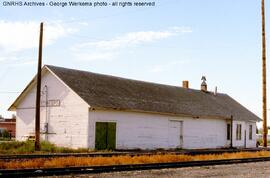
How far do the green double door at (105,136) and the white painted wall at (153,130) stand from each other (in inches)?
10.8

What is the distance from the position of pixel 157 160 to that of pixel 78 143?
9.61 meters

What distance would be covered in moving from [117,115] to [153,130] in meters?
3.63

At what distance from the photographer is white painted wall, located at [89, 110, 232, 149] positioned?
28.6 metres

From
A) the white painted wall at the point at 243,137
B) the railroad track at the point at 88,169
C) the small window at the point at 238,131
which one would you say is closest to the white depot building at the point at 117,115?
the white painted wall at the point at 243,137

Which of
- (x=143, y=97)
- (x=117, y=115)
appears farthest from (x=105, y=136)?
(x=143, y=97)

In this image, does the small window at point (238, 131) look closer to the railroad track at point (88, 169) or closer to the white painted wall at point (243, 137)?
the white painted wall at point (243, 137)

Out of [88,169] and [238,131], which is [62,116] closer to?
[88,169]

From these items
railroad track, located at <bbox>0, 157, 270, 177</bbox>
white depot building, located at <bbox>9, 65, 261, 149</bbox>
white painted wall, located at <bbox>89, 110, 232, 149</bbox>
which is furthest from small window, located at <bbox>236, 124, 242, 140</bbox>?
railroad track, located at <bbox>0, 157, 270, 177</bbox>

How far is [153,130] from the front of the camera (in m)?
31.4

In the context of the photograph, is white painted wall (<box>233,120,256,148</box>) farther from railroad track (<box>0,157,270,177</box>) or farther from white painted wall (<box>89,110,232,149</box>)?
railroad track (<box>0,157,270,177</box>)

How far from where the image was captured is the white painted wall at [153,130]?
28641 mm

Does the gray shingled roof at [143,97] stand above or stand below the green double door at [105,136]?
above

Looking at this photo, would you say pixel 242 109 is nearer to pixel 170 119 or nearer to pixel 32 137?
pixel 170 119

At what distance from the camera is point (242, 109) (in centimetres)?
4428
